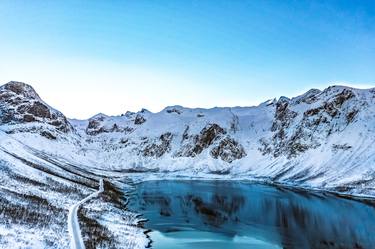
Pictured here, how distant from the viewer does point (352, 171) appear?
163 m

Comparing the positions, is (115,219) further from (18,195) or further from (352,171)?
(352,171)

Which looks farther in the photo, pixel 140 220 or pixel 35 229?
pixel 140 220

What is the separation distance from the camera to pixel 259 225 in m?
65.8

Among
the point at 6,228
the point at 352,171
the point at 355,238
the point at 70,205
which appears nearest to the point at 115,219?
the point at 70,205

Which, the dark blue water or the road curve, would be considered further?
the dark blue water

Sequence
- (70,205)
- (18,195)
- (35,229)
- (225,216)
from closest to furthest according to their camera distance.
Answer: (35,229) < (18,195) < (70,205) < (225,216)

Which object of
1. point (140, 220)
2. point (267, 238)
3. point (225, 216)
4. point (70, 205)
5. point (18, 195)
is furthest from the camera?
point (225, 216)

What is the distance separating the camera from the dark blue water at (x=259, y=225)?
167ft

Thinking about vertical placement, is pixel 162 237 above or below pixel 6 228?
below

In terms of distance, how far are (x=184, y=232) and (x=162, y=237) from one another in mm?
6247

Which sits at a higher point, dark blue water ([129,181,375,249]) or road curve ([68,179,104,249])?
road curve ([68,179,104,249])

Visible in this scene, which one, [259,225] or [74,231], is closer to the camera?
[74,231]

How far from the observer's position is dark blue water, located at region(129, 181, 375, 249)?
50.9 metres

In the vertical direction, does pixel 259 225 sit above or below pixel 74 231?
below
